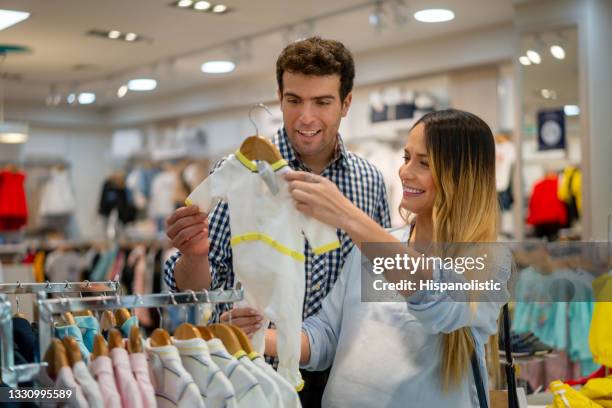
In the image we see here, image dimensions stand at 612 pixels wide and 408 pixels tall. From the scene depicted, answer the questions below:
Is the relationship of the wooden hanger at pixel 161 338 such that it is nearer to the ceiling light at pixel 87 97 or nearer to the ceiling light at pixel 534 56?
the ceiling light at pixel 534 56

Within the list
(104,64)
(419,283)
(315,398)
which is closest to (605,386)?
(315,398)

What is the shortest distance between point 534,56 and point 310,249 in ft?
12.9

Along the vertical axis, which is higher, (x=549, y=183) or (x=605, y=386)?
(x=549, y=183)

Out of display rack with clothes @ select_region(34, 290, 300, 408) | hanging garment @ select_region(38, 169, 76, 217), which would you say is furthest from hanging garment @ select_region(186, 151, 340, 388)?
hanging garment @ select_region(38, 169, 76, 217)

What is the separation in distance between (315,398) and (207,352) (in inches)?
34.1

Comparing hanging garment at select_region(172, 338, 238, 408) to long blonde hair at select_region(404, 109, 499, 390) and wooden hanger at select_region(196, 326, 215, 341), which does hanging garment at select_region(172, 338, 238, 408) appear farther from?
long blonde hair at select_region(404, 109, 499, 390)

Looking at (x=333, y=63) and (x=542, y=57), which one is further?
(x=542, y=57)

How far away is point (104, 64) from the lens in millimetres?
7965

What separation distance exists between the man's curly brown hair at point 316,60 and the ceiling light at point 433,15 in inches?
141

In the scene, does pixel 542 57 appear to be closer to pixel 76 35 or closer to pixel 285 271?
pixel 76 35

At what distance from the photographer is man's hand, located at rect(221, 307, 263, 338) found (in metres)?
1.82

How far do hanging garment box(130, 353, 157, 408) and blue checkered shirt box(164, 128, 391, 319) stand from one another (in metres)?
0.71

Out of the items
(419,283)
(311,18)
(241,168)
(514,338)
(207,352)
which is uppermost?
(311,18)

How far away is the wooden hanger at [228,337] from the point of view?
1.66 m
